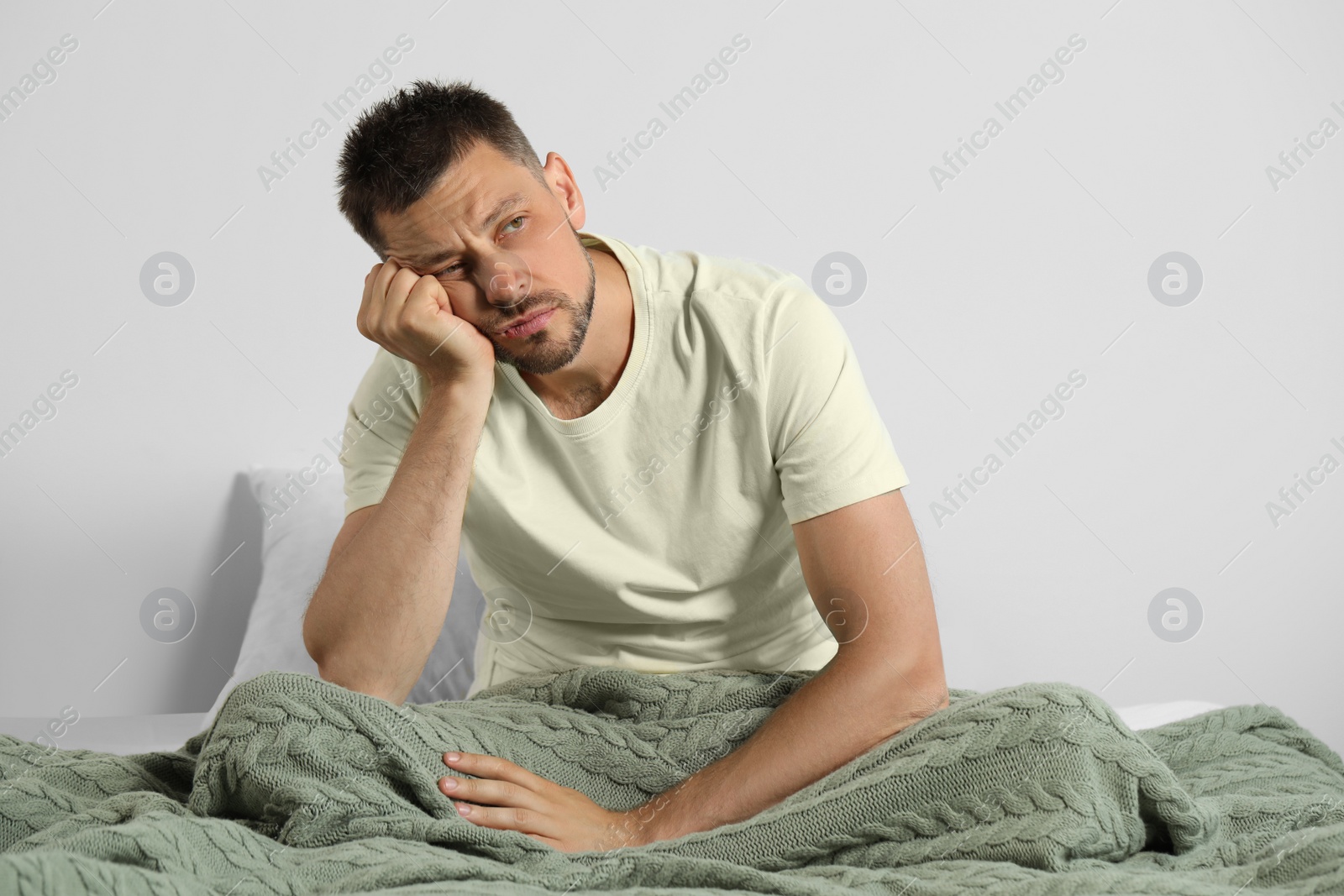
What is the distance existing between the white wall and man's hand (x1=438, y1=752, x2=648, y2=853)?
46.0 inches

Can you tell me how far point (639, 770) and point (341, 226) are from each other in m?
1.33

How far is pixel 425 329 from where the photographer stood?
4.17ft

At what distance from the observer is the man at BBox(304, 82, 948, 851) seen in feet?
4.10

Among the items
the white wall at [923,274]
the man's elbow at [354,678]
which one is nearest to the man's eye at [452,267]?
the man's elbow at [354,678]

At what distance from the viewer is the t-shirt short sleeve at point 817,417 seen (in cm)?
119

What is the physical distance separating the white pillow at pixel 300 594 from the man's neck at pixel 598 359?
1.97 feet

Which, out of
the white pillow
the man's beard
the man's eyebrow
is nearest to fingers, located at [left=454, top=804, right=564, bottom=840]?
the man's beard

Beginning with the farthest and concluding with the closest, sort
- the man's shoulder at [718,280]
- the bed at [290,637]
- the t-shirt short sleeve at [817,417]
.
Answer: the bed at [290,637], the man's shoulder at [718,280], the t-shirt short sleeve at [817,417]

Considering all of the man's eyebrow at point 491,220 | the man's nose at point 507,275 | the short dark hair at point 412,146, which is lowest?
the man's nose at point 507,275

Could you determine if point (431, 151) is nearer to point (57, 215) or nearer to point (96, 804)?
point (96, 804)

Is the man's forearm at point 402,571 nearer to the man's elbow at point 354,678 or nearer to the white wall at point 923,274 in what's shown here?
the man's elbow at point 354,678

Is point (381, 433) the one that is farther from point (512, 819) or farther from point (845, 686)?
point (845, 686)

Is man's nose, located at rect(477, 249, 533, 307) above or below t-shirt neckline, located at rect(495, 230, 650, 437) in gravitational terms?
above

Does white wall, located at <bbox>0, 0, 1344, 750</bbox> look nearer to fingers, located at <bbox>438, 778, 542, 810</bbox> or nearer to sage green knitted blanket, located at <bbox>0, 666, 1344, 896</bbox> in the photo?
sage green knitted blanket, located at <bbox>0, 666, 1344, 896</bbox>
